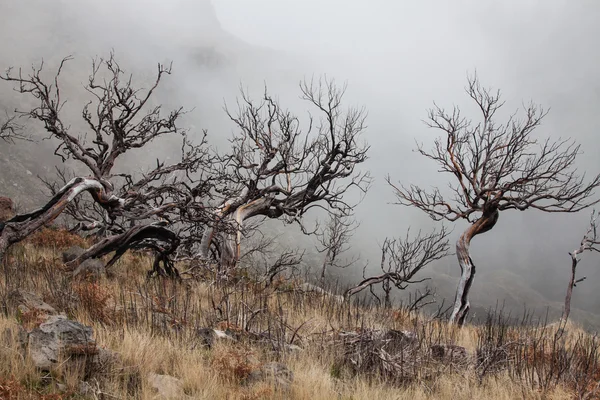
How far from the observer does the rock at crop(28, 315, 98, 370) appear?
11.2 feet

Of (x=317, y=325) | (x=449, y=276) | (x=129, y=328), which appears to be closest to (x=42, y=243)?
(x=129, y=328)

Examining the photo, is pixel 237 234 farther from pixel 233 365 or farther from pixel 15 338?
pixel 15 338

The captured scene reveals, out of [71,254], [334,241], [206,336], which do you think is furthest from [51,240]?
[334,241]

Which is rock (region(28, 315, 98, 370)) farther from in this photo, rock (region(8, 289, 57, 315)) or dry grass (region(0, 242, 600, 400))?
rock (region(8, 289, 57, 315))

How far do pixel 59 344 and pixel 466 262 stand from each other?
36.8ft

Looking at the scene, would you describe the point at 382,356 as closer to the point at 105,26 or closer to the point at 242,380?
→ the point at 242,380

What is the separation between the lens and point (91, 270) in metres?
7.96

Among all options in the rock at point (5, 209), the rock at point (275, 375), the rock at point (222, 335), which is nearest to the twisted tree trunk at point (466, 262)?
the rock at point (222, 335)

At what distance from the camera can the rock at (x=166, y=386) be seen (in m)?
3.34

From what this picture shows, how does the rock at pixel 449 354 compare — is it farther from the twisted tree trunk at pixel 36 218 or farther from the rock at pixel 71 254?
the rock at pixel 71 254

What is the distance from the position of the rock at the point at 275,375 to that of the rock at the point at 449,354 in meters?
2.09

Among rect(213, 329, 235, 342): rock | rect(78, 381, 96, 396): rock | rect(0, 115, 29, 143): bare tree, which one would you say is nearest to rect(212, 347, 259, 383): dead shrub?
rect(213, 329, 235, 342): rock

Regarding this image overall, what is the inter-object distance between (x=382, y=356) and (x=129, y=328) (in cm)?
285

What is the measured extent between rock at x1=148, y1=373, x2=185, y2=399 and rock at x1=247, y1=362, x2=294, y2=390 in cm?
65
